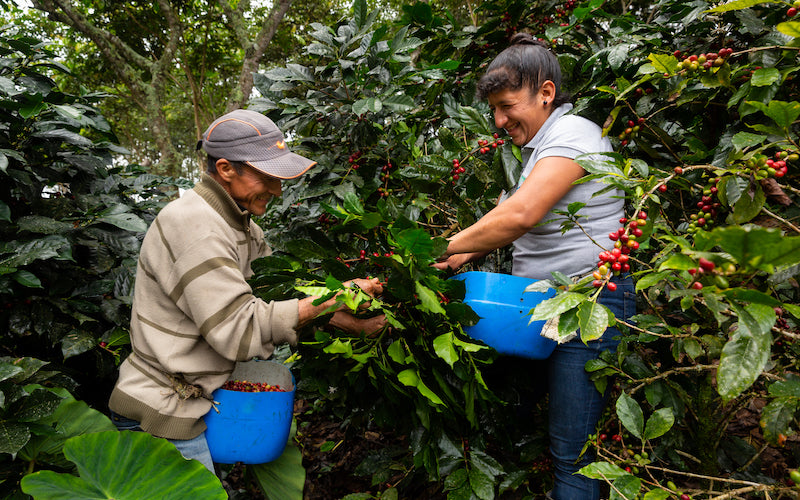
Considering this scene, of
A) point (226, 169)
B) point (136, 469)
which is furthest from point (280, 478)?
point (226, 169)

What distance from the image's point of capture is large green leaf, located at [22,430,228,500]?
131cm

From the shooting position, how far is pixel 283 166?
160 cm

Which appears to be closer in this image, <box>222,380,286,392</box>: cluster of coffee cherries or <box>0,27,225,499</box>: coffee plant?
<box>0,27,225,499</box>: coffee plant

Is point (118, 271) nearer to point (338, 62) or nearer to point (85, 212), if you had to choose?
point (85, 212)

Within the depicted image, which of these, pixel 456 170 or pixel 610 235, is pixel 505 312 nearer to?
pixel 610 235

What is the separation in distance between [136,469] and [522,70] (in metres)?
1.72

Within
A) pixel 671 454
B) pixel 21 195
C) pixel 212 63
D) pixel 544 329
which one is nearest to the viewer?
pixel 544 329

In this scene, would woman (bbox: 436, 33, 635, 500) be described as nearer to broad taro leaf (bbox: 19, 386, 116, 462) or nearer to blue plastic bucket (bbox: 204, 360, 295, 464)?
blue plastic bucket (bbox: 204, 360, 295, 464)

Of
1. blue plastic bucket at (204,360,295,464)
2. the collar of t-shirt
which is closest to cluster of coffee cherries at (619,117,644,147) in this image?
the collar of t-shirt

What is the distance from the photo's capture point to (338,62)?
1840mm

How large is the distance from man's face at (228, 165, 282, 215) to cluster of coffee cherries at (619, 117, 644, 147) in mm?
1187

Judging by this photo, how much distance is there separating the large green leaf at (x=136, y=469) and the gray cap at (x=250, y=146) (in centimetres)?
88

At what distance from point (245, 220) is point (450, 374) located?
89 centimetres

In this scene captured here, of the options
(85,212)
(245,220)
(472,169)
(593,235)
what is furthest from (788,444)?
(85,212)
